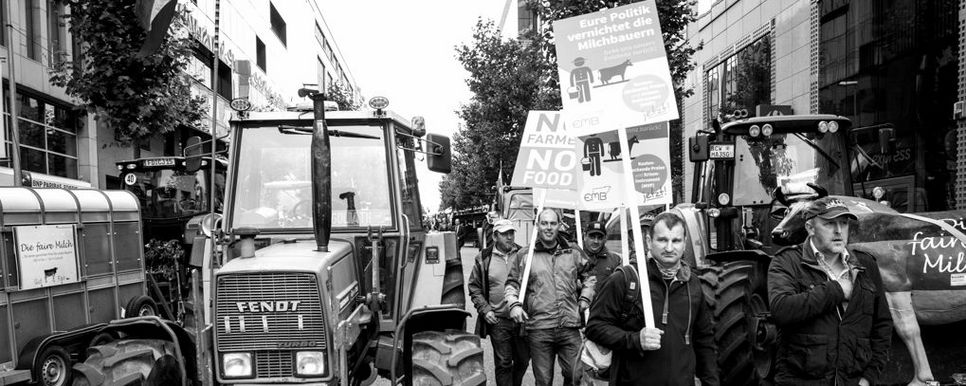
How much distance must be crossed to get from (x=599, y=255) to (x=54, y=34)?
1561 centimetres

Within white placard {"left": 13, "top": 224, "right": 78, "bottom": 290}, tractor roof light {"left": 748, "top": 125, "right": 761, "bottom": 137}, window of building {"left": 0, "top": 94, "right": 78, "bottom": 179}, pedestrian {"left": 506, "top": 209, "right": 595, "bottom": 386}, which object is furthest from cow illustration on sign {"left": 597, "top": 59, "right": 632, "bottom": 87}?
window of building {"left": 0, "top": 94, "right": 78, "bottom": 179}

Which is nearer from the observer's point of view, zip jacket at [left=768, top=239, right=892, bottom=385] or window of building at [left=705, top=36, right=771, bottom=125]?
zip jacket at [left=768, top=239, right=892, bottom=385]

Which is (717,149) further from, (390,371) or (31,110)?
(31,110)

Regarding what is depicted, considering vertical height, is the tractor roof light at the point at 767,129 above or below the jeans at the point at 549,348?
above

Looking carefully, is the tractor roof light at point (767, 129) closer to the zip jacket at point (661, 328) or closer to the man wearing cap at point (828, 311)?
the man wearing cap at point (828, 311)

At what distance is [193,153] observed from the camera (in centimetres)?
590

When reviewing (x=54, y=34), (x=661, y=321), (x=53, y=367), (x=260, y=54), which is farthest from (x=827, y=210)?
(x=260, y=54)

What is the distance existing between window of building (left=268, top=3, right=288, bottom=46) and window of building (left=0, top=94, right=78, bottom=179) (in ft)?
84.4

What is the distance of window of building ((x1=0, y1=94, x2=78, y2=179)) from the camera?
16.7 metres

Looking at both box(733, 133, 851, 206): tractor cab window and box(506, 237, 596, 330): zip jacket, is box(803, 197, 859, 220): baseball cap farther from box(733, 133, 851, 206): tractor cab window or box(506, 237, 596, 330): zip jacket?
box(733, 133, 851, 206): tractor cab window

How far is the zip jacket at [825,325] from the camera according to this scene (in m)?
4.22

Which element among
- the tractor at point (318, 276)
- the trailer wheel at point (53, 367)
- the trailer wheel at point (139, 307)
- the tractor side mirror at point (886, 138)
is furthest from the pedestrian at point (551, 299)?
the trailer wheel at point (139, 307)

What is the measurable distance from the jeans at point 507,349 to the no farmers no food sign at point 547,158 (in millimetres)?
2076

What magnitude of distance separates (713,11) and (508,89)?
29.2 ft
